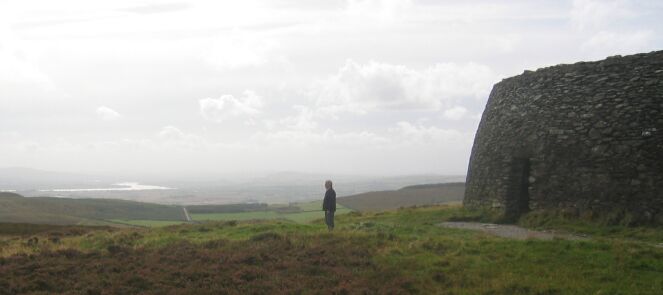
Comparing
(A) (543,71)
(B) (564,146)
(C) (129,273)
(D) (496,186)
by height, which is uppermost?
(A) (543,71)

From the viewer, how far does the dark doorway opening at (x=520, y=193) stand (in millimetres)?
19125

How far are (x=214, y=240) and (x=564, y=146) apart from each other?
12.5m

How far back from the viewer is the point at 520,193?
62.8 ft

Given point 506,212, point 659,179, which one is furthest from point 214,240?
point 659,179

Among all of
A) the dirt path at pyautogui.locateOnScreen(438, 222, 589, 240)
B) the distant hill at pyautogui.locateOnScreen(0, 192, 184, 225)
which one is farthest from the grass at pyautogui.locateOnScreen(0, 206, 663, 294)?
the distant hill at pyautogui.locateOnScreen(0, 192, 184, 225)

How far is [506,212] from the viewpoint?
19.2 meters

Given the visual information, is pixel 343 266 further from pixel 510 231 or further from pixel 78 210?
pixel 78 210

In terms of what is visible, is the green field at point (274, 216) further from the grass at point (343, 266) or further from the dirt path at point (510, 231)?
the grass at point (343, 266)

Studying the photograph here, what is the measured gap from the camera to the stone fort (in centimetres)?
1614

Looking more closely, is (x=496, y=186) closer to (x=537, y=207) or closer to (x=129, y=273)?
(x=537, y=207)

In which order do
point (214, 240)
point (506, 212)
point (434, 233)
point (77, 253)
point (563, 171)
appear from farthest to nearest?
point (506, 212) → point (563, 171) → point (434, 233) → point (214, 240) → point (77, 253)

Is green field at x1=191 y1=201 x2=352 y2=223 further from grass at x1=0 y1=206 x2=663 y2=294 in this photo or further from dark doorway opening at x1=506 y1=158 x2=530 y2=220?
grass at x1=0 y1=206 x2=663 y2=294

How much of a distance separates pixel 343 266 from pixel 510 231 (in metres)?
7.48

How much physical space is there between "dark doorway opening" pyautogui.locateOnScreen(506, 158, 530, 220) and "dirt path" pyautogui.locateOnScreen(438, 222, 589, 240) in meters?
1.03
